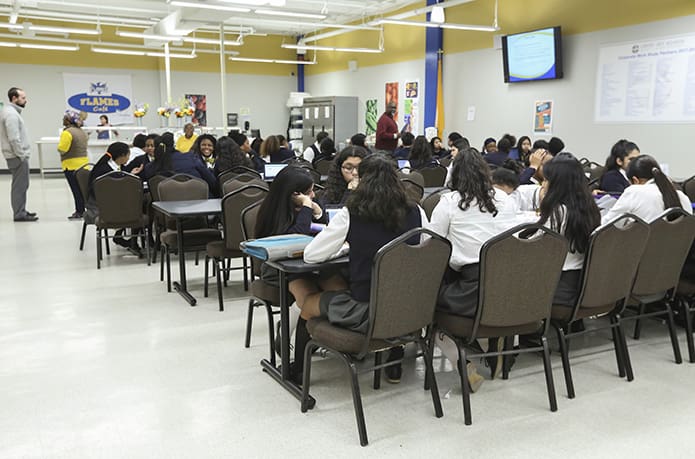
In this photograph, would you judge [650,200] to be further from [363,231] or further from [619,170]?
[363,231]

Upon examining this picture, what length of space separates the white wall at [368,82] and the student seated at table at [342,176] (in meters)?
8.70

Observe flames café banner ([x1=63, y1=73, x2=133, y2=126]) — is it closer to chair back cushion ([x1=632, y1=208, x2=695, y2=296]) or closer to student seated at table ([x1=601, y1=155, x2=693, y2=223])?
student seated at table ([x1=601, y1=155, x2=693, y2=223])

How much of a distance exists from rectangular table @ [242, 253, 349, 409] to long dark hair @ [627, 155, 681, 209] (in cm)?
208

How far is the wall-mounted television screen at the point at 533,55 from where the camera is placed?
29.4 ft

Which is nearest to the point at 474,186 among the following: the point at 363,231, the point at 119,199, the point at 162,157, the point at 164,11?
the point at 363,231

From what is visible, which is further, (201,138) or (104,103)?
(104,103)

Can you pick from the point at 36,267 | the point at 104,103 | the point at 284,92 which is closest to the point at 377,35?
the point at 284,92

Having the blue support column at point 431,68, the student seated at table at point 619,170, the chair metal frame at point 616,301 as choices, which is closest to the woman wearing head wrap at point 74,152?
the blue support column at point 431,68

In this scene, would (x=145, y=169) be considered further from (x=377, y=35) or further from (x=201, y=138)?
(x=377, y=35)

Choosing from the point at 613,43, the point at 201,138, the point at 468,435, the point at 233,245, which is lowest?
the point at 468,435

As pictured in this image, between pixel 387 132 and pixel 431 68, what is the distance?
296 cm

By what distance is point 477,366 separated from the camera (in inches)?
129

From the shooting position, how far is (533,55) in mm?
9352

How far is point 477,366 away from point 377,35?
12102 millimetres
